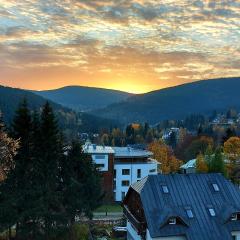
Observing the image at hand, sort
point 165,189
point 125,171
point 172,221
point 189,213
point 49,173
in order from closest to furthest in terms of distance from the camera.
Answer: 1. point 172,221
2. point 189,213
3. point 165,189
4. point 49,173
5. point 125,171

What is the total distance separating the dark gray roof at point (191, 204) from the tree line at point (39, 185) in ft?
29.3

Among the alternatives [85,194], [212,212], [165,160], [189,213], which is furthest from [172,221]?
[165,160]

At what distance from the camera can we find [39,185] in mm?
41438

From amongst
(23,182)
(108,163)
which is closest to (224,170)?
(108,163)

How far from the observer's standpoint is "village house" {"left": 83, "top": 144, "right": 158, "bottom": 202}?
73562 mm

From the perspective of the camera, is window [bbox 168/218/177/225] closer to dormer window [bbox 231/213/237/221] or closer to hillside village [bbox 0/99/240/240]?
hillside village [bbox 0/99/240/240]

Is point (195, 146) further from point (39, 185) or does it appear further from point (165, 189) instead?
point (39, 185)

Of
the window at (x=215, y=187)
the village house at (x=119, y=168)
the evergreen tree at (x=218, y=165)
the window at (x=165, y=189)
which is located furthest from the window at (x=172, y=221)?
the village house at (x=119, y=168)

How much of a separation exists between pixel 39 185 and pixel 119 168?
3484 cm

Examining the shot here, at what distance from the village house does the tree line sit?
26390 millimetres

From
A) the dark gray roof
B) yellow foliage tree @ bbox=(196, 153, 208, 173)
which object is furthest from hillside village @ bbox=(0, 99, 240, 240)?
yellow foliage tree @ bbox=(196, 153, 208, 173)

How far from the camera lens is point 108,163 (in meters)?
74.0

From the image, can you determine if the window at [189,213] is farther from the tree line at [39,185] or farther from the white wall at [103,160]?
the white wall at [103,160]

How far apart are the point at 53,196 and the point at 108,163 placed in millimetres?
32343
